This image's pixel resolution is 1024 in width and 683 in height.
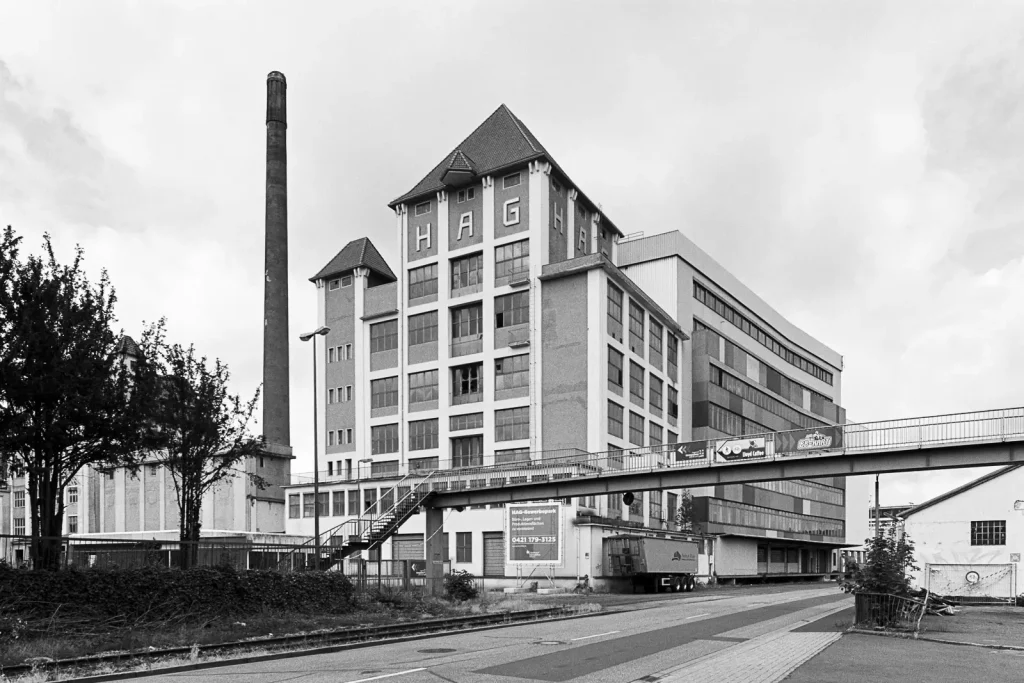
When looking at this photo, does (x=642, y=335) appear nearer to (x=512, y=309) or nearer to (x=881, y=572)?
(x=512, y=309)

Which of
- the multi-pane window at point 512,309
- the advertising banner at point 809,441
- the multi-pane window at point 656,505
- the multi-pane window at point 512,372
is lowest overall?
the multi-pane window at point 656,505

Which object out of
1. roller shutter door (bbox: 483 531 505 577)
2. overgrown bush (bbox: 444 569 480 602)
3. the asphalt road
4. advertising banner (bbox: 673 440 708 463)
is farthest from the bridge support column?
the asphalt road

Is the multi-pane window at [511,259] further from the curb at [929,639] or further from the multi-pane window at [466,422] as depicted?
the curb at [929,639]

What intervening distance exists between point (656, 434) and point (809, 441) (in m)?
37.8

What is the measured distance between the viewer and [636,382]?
7475 cm

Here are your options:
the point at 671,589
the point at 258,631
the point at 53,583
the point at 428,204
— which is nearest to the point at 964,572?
the point at 671,589

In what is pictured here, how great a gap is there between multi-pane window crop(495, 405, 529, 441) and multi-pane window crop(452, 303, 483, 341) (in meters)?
6.50

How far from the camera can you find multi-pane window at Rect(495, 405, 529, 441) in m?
69.1

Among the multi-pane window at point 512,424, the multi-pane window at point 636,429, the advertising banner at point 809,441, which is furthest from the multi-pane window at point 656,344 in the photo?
the advertising banner at point 809,441

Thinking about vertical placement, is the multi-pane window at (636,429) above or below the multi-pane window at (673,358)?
below

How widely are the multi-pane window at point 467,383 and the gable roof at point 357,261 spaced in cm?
1404

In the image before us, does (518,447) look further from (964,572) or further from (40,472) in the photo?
(40,472)

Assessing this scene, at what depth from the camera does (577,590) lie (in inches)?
2260

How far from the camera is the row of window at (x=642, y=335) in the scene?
7044cm
